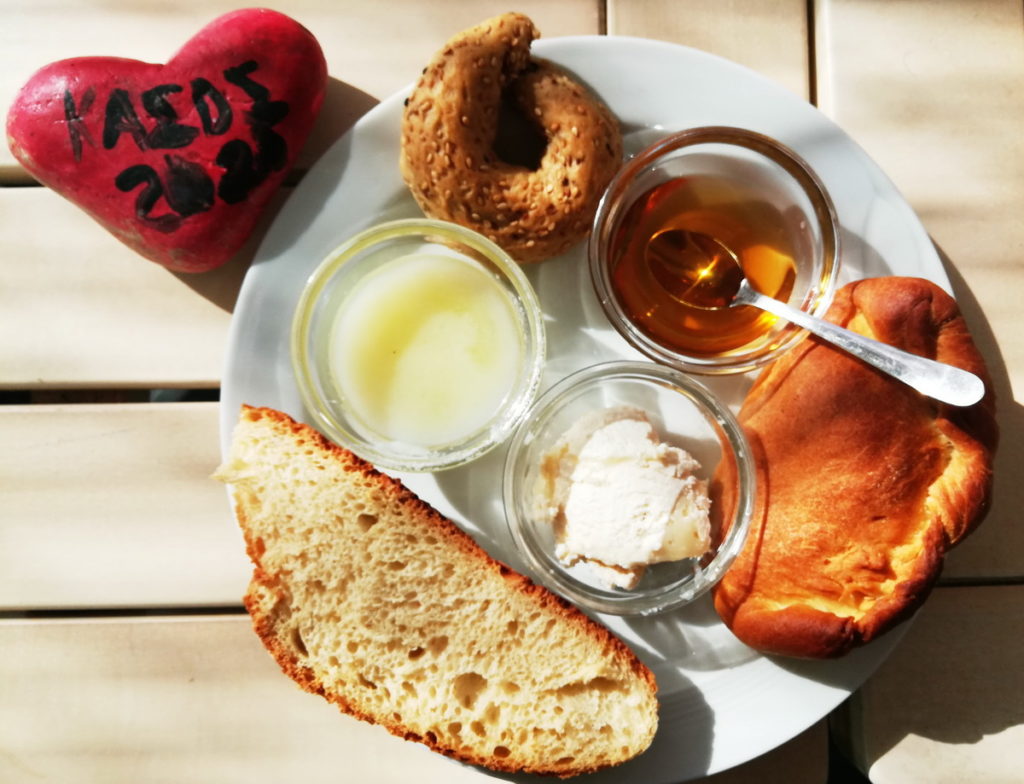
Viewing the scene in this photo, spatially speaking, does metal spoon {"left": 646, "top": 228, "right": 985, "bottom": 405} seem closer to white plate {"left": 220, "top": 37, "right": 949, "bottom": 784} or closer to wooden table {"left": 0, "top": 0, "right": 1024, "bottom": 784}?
white plate {"left": 220, "top": 37, "right": 949, "bottom": 784}

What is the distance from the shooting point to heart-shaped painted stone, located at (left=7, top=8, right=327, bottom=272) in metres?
1.10

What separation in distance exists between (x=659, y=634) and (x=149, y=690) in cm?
80

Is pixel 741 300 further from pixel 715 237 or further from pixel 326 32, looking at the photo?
pixel 326 32

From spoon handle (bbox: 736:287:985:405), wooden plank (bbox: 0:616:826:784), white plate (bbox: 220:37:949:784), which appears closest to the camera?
spoon handle (bbox: 736:287:985:405)

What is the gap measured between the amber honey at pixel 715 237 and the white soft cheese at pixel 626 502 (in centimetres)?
16

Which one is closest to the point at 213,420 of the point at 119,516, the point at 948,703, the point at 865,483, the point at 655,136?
the point at 119,516

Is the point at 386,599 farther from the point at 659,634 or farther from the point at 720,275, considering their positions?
the point at 720,275

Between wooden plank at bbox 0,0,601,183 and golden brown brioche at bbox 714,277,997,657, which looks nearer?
golden brown brioche at bbox 714,277,997,657

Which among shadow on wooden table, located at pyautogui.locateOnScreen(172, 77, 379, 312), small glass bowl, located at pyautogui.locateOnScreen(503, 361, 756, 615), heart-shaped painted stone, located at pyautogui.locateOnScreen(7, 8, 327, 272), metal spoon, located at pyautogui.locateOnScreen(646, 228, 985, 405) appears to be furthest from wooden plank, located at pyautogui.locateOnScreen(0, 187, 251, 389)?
metal spoon, located at pyautogui.locateOnScreen(646, 228, 985, 405)

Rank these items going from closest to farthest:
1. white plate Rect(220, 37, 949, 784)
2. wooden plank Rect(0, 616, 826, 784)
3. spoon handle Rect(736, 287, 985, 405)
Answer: spoon handle Rect(736, 287, 985, 405), white plate Rect(220, 37, 949, 784), wooden plank Rect(0, 616, 826, 784)

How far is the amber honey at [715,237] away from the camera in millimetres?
1121

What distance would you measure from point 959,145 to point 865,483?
0.61m

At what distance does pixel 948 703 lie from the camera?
1.18 metres

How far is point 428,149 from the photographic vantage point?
1.04 m
